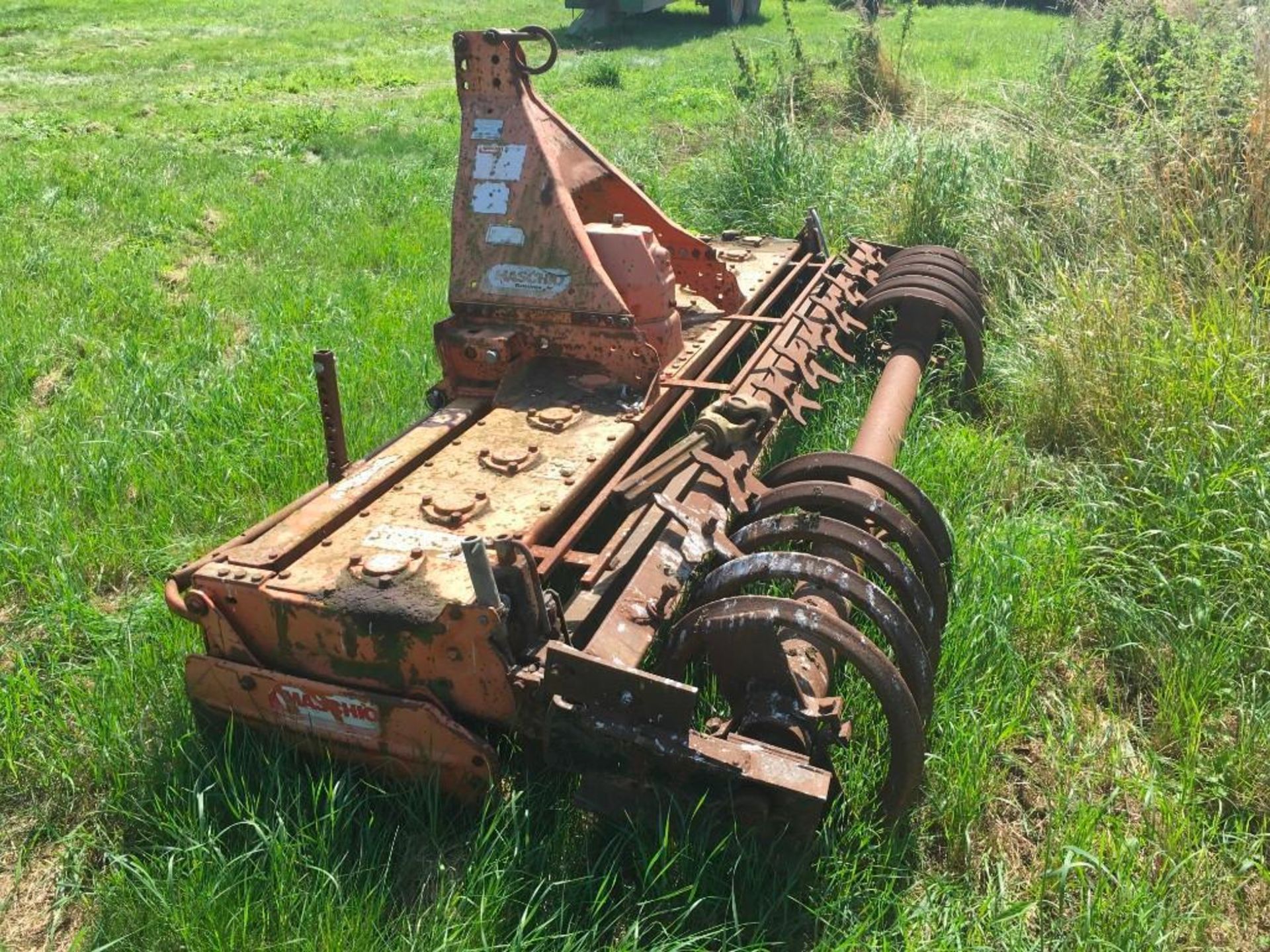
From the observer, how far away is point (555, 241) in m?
3.86

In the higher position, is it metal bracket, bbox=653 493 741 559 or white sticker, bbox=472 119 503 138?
white sticker, bbox=472 119 503 138

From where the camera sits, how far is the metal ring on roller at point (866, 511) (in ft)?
9.63

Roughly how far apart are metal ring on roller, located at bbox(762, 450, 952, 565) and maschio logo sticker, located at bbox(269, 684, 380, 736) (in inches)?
60.0

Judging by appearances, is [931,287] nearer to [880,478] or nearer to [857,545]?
[880,478]

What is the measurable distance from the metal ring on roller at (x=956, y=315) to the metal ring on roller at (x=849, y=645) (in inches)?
122

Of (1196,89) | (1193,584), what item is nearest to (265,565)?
(1193,584)

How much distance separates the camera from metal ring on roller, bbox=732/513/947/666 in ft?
9.01

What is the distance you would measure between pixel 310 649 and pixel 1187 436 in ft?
11.3

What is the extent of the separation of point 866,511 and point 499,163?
2.13 meters

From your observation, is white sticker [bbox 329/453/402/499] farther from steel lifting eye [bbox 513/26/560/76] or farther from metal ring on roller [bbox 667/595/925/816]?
steel lifting eye [bbox 513/26/560/76]

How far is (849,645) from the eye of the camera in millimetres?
2379

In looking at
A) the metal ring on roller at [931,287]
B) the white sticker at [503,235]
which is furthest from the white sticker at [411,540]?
the metal ring on roller at [931,287]

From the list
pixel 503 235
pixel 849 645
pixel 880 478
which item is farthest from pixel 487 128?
pixel 849 645

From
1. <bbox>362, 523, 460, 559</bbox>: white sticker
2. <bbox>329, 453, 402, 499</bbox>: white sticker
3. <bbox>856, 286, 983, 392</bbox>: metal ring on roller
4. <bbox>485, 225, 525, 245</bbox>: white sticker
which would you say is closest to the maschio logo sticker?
<bbox>362, 523, 460, 559</bbox>: white sticker
